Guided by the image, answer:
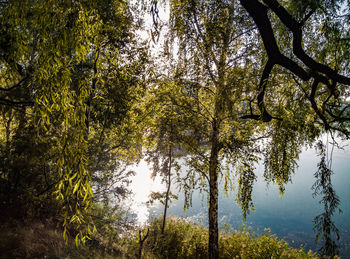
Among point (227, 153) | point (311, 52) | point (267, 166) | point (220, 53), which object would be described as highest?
point (220, 53)

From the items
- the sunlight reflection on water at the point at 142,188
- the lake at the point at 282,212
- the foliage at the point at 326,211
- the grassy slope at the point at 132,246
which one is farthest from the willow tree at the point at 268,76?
the sunlight reflection on water at the point at 142,188

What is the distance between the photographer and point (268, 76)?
8.66 ft

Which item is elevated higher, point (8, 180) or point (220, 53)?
point (220, 53)

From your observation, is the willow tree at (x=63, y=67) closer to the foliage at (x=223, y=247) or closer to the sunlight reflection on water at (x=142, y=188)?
the foliage at (x=223, y=247)

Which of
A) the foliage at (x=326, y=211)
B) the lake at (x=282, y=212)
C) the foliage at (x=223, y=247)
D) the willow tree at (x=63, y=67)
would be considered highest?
the willow tree at (x=63, y=67)

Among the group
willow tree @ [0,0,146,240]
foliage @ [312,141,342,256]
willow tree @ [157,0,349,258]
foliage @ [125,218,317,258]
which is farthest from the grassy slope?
foliage @ [312,141,342,256]

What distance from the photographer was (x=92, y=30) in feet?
5.00

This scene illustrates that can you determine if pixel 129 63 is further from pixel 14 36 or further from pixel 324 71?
pixel 324 71

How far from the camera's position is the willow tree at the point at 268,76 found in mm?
2207

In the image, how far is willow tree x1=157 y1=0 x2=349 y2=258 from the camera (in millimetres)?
2207

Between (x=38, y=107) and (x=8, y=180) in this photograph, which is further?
(x=8, y=180)

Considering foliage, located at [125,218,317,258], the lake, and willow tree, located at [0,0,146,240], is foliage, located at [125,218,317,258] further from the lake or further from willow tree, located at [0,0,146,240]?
the lake

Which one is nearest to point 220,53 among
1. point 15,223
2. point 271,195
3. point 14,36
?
point 14,36

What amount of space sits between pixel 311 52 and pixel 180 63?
8.00 ft
